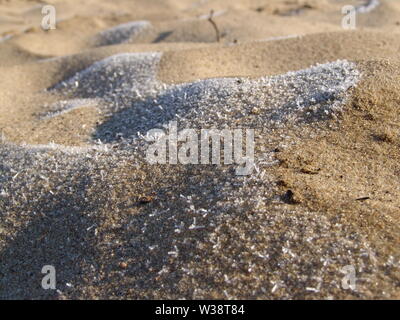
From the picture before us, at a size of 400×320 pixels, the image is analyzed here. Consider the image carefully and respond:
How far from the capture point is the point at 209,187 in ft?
8.25

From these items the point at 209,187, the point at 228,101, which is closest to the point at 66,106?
the point at 228,101

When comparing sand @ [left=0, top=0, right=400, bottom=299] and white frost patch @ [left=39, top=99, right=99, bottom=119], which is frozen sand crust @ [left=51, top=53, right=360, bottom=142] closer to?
sand @ [left=0, top=0, right=400, bottom=299]

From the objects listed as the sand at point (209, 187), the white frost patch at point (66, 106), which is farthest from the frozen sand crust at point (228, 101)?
the white frost patch at point (66, 106)

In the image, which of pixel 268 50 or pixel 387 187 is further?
pixel 268 50

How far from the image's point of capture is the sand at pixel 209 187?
6.92 feet

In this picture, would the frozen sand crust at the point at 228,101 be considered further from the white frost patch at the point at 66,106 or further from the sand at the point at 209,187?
the white frost patch at the point at 66,106

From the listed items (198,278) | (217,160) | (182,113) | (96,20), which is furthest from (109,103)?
(96,20)

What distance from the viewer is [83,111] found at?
12.7ft

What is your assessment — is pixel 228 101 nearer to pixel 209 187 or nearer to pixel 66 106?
pixel 209 187
